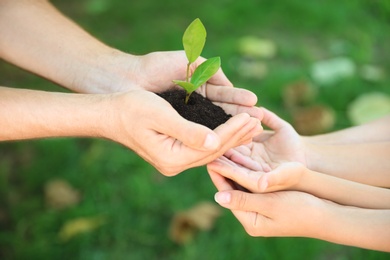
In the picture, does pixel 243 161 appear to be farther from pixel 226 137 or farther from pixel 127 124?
pixel 127 124

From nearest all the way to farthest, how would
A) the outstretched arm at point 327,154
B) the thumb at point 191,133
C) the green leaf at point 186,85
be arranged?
the thumb at point 191,133
the green leaf at point 186,85
the outstretched arm at point 327,154

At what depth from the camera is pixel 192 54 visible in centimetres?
176

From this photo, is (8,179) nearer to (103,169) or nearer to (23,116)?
(103,169)

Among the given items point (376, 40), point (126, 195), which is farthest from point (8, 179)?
point (376, 40)

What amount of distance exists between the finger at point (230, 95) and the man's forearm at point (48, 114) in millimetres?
411

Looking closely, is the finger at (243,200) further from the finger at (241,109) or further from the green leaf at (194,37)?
the green leaf at (194,37)

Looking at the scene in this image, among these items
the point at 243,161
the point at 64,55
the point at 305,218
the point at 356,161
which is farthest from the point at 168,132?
the point at 356,161

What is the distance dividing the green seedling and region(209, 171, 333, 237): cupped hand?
29cm

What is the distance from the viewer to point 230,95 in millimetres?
1902

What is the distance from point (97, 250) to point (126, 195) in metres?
0.30

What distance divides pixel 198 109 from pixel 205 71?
0.40 ft

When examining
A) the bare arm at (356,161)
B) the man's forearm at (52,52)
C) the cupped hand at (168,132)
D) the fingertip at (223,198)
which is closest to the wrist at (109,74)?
the man's forearm at (52,52)

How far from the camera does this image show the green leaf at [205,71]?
5.73 feet

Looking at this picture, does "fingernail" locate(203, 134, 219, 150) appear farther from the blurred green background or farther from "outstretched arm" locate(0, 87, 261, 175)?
the blurred green background
